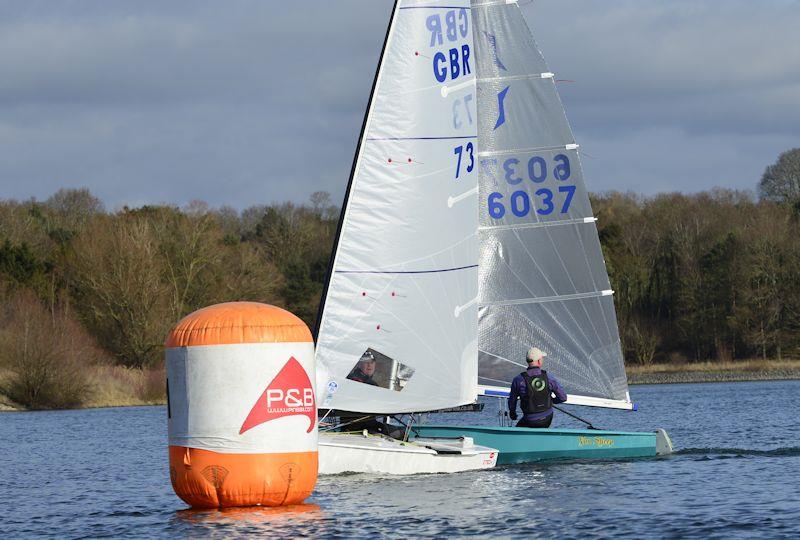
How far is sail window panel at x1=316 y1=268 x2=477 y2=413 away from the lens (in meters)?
17.4

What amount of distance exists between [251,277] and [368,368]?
1600 inches

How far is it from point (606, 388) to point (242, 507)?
27.7 ft

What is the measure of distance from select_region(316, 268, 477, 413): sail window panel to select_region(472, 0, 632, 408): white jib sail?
1.90 m

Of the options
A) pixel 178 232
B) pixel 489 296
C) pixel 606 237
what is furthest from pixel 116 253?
pixel 489 296

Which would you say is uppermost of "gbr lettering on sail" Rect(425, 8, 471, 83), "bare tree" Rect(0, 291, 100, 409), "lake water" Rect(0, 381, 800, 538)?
"gbr lettering on sail" Rect(425, 8, 471, 83)

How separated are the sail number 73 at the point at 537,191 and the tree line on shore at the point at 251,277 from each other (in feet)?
84.4

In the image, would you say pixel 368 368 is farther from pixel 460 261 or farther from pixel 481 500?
pixel 481 500

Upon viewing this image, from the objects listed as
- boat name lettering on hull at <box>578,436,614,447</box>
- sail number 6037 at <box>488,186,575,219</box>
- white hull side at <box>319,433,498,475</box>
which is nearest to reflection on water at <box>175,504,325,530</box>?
white hull side at <box>319,433,498,475</box>

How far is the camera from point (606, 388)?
20172 millimetres

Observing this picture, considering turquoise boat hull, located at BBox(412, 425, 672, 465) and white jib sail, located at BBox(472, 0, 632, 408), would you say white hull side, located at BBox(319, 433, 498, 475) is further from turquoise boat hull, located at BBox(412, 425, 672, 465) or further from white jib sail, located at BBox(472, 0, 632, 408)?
white jib sail, located at BBox(472, 0, 632, 408)

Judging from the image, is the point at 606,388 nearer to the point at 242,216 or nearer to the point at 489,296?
the point at 489,296

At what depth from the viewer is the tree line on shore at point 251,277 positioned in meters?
46.6

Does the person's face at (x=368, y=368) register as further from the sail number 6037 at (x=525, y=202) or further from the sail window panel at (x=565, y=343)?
the sail number 6037 at (x=525, y=202)

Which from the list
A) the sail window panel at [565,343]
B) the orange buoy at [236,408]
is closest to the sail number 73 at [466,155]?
the sail window panel at [565,343]
